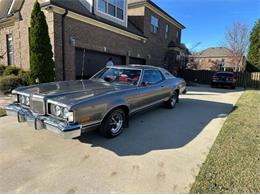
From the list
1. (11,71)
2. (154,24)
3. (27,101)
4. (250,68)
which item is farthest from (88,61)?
(250,68)

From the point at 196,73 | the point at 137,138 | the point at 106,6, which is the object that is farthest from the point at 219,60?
the point at 137,138

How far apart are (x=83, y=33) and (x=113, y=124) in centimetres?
710

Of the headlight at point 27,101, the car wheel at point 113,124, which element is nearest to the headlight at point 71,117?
the car wheel at point 113,124

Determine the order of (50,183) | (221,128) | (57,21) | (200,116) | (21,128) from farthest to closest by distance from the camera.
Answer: (57,21) < (200,116) < (221,128) < (21,128) < (50,183)

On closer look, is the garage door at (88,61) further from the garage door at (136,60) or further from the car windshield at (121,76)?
the car windshield at (121,76)

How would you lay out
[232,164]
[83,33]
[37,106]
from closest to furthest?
[232,164]
[37,106]
[83,33]

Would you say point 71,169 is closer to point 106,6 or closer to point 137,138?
point 137,138

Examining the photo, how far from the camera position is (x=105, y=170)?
2.75m

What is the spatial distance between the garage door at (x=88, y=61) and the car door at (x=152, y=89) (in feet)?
Answer: 17.2

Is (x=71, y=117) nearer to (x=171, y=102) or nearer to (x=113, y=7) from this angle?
(x=171, y=102)

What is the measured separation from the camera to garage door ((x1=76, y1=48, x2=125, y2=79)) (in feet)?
31.7

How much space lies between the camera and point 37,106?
3373 millimetres

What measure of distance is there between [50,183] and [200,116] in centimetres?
488

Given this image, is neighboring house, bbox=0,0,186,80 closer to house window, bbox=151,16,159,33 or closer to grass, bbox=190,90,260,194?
house window, bbox=151,16,159,33
